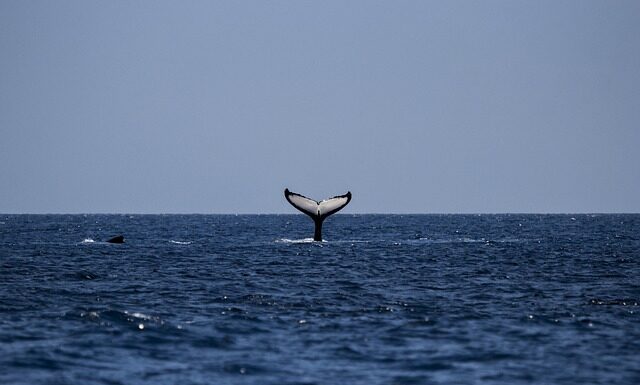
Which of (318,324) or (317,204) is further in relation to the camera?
(317,204)

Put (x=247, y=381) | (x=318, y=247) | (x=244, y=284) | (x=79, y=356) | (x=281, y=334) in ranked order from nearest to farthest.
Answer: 1. (x=247, y=381)
2. (x=79, y=356)
3. (x=281, y=334)
4. (x=244, y=284)
5. (x=318, y=247)

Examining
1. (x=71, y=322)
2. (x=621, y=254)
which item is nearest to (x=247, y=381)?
(x=71, y=322)

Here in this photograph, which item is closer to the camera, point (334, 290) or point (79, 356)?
point (79, 356)

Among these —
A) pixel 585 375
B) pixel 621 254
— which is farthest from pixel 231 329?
pixel 621 254

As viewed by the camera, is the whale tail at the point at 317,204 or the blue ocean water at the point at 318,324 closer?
the blue ocean water at the point at 318,324

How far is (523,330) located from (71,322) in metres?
9.15

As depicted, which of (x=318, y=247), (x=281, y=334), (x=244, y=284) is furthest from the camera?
(x=318, y=247)

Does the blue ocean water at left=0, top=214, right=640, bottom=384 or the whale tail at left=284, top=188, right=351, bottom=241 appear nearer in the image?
the blue ocean water at left=0, top=214, right=640, bottom=384

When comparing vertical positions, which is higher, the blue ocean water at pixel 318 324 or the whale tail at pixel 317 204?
the whale tail at pixel 317 204

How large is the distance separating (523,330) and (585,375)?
14.4 ft

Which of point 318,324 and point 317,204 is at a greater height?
point 317,204

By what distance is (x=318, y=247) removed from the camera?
54.3 metres

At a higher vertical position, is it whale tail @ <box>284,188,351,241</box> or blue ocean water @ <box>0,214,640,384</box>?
whale tail @ <box>284,188,351,241</box>

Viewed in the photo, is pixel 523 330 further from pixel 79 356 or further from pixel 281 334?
pixel 79 356
